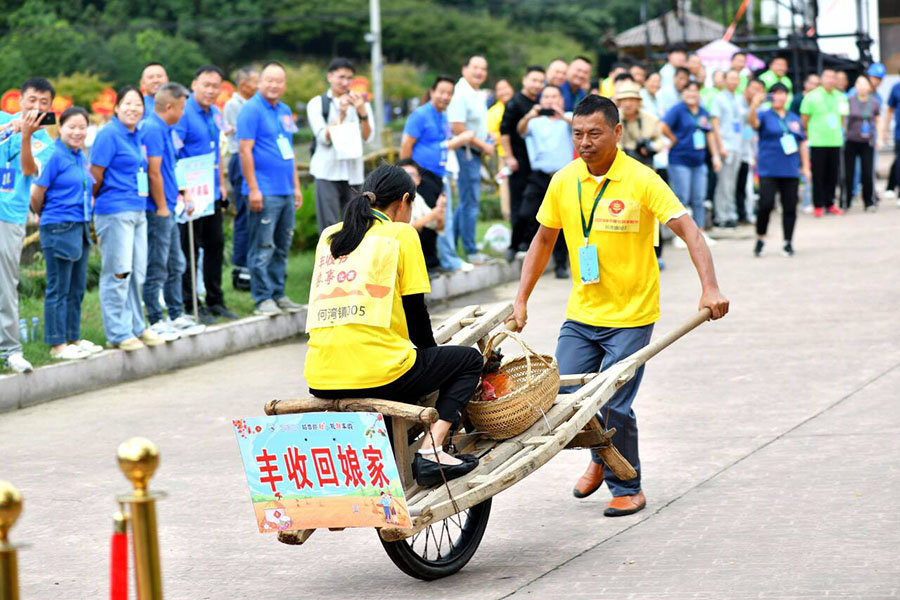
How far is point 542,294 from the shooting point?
45.5 ft

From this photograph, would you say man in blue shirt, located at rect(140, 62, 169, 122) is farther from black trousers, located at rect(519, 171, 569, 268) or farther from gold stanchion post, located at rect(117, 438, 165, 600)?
gold stanchion post, located at rect(117, 438, 165, 600)

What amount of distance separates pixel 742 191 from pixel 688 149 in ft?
11.8

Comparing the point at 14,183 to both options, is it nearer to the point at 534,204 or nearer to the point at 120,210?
the point at 120,210

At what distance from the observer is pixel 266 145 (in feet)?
39.3

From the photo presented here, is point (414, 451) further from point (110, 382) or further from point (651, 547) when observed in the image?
point (110, 382)

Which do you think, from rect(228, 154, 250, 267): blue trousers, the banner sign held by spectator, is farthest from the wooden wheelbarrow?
rect(228, 154, 250, 267): blue trousers

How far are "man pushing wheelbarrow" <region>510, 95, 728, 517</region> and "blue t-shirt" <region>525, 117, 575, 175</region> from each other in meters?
7.84

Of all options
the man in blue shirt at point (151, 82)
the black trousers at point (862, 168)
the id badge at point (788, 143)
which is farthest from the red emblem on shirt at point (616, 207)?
the black trousers at point (862, 168)

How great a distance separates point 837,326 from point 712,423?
11.1 feet

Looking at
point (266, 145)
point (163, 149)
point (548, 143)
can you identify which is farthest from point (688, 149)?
point (163, 149)

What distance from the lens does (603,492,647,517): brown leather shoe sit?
6551 mm

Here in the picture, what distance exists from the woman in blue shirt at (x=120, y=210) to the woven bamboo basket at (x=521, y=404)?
4.84 metres

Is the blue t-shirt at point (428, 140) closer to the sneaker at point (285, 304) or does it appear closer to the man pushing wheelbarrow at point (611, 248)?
the sneaker at point (285, 304)

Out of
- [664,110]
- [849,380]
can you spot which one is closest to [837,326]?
[849,380]
